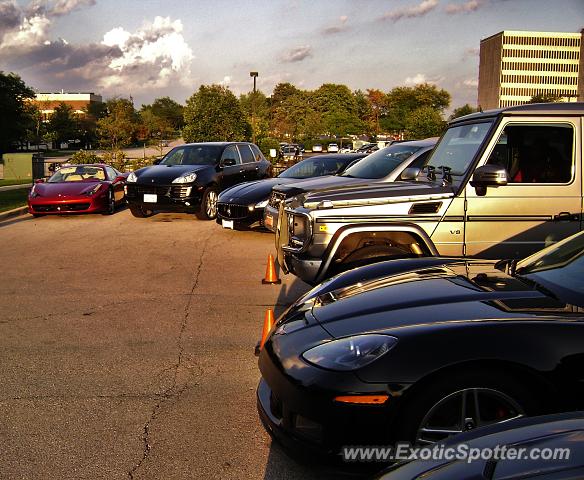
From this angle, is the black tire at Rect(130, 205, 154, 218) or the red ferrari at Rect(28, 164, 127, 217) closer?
the red ferrari at Rect(28, 164, 127, 217)

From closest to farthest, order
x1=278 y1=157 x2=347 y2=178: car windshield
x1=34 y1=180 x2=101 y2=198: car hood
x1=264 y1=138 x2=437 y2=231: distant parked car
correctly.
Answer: x1=264 y1=138 x2=437 y2=231: distant parked car, x1=278 y1=157 x2=347 y2=178: car windshield, x1=34 y1=180 x2=101 y2=198: car hood

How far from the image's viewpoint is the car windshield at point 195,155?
14891mm

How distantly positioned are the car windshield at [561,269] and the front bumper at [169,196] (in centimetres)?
1034

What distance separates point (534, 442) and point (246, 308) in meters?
5.14

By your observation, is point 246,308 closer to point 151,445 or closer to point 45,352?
point 45,352

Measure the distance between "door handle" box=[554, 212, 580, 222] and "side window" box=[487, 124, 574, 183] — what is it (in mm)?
324

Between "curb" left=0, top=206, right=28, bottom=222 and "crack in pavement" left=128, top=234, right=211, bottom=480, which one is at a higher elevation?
"curb" left=0, top=206, right=28, bottom=222

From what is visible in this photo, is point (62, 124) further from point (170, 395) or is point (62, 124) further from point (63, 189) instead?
point (170, 395)

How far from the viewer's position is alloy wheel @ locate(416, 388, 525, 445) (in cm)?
290

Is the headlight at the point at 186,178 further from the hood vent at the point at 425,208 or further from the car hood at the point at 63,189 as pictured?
the hood vent at the point at 425,208

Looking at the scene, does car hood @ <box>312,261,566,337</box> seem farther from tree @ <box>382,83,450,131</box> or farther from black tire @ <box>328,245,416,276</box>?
tree @ <box>382,83,450,131</box>

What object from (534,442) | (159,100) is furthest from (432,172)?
(159,100)

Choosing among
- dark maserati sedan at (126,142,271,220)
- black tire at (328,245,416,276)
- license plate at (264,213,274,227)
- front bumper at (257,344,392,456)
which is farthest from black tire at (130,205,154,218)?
front bumper at (257,344,392,456)

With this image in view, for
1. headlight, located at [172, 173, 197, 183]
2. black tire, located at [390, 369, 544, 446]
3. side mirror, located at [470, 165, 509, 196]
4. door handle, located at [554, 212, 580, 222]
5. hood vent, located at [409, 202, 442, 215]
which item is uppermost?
side mirror, located at [470, 165, 509, 196]
